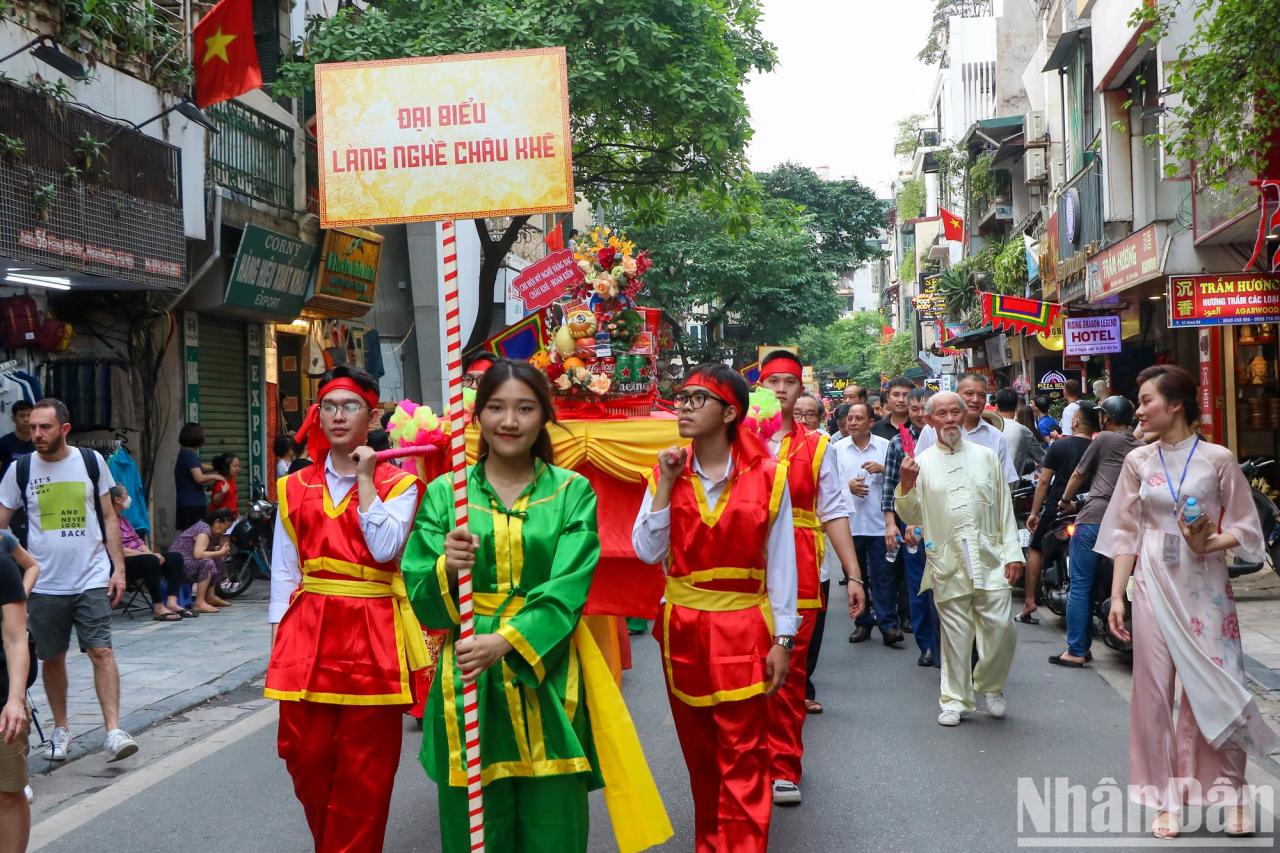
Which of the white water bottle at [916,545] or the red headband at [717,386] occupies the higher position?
the red headband at [717,386]

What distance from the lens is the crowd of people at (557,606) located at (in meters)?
3.69

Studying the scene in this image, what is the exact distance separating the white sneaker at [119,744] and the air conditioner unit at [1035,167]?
2631cm

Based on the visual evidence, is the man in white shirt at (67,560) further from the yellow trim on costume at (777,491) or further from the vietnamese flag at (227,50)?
the vietnamese flag at (227,50)

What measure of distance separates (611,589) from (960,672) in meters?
2.05

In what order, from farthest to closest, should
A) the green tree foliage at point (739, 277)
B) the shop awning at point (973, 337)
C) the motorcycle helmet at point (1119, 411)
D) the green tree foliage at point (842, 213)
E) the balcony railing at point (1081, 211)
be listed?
the green tree foliage at point (842, 213), the green tree foliage at point (739, 277), the shop awning at point (973, 337), the balcony railing at point (1081, 211), the motorcycle helmet at point (1119, 411)

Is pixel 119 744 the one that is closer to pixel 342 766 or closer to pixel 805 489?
pixel 342 766

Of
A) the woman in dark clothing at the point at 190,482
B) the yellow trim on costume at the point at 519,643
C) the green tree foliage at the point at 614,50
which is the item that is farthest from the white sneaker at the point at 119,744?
the green tree foliage at the point at 614,50

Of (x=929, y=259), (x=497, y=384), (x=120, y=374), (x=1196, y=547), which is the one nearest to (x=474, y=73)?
(x=497, y=384)

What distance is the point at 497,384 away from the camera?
3840 millimetres

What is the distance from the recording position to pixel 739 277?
37531 millimetres

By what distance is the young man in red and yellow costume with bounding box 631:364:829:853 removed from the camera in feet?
14.4

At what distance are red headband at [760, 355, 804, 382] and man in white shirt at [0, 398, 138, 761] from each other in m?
→ 3.46

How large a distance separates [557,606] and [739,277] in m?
34.4

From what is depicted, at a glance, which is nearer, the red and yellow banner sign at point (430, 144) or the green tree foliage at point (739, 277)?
the red and yellow banner sign at point (430, 144)
